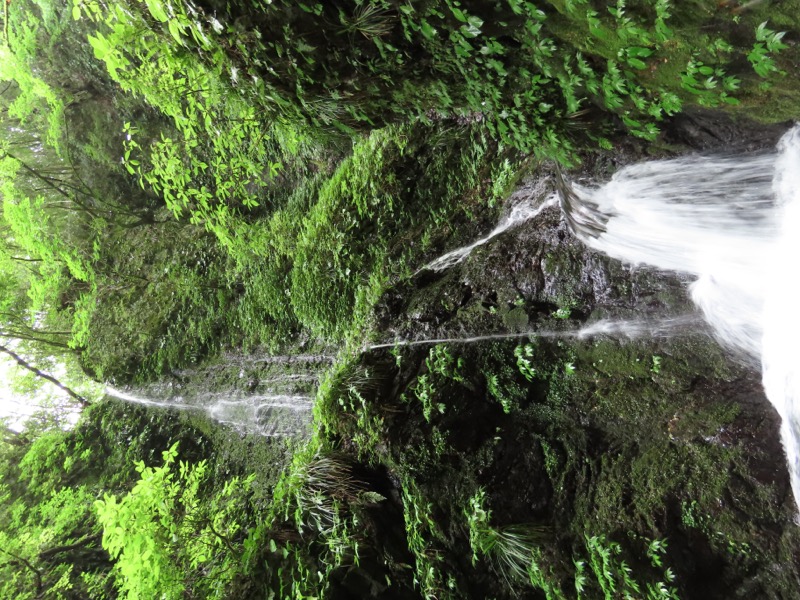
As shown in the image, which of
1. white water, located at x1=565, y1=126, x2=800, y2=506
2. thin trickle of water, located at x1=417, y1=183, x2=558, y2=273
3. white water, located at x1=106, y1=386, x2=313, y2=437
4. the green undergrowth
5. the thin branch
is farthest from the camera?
the thin branch

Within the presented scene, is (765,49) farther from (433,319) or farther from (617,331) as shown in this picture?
(433,319)

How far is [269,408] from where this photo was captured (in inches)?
274

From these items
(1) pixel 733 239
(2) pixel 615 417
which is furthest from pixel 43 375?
(1) pixel 733 239

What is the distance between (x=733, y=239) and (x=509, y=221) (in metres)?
1.85

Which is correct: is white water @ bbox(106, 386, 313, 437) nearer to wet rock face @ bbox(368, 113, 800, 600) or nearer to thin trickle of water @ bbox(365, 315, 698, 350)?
wet rock face @ bbox(368, 113, 800, 600)

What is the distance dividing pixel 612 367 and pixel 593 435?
1.87 feet

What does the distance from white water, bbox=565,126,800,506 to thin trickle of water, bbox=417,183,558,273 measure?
1.86 ft

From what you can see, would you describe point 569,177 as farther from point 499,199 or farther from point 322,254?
point 322,254

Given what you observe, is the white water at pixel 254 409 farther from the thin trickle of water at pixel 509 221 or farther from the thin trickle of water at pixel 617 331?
the thin trickle of water at pixel 617 331

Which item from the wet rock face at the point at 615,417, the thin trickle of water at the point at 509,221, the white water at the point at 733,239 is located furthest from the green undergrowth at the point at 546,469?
the thin trickle of water at the point at 509,221

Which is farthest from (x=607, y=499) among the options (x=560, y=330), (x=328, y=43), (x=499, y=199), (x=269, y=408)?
(x=269, y=408)

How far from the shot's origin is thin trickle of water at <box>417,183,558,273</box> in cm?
426

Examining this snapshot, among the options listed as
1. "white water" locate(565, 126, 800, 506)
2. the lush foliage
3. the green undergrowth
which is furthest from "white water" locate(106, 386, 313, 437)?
"white water" locate(565, 126, 800, 506)

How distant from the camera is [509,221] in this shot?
180 inches
